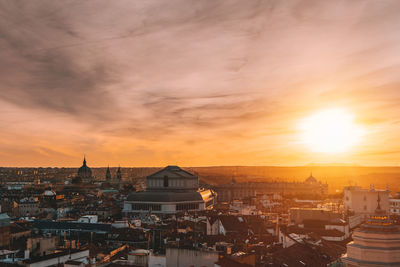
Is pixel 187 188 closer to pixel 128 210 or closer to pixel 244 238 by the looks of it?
pixel 128 210

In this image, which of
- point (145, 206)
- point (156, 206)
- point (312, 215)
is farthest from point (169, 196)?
point (312, 215)

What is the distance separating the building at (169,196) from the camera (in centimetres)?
12188

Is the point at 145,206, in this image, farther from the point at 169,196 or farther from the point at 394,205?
the point at 394,205

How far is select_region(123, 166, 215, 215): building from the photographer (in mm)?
121875

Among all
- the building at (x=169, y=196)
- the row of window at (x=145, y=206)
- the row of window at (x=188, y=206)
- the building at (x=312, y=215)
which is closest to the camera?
the building at (x=312, y=215)

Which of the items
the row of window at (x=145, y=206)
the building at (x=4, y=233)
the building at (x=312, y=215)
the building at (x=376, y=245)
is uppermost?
the building at (x=376, y=245)

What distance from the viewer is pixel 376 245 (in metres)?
25.0

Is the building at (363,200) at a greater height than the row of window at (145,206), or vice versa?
the building at (363,200)

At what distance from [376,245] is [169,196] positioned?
103m

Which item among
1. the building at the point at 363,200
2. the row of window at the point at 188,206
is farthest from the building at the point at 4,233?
the building at the point at 363,200

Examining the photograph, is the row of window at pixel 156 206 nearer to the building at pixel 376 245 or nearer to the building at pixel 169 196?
the building at pixel 169 196

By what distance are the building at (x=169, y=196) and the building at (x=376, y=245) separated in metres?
94.0

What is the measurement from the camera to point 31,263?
41.1 metres

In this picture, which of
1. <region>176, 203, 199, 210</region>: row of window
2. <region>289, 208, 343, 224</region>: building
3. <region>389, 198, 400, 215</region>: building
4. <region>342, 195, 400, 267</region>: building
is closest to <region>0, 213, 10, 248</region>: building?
<region>289, 208, 343, 224</region>: building
